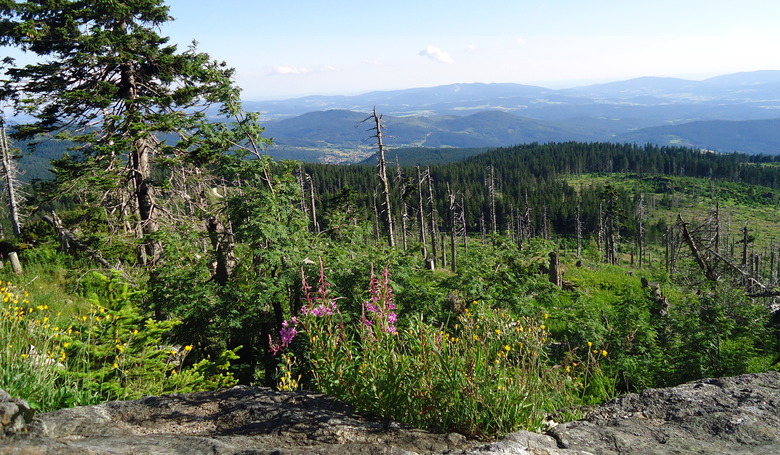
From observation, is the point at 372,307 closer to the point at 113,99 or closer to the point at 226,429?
the point at 226,429

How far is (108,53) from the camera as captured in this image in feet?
39.1

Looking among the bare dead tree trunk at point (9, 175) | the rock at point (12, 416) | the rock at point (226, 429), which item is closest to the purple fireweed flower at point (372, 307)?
Answer: the rock at point (226, 429)

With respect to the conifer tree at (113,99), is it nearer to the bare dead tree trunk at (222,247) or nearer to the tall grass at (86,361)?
the bare dead tree trunk at (222,247)

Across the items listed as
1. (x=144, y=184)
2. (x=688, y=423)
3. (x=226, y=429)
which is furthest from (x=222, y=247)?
(x=688, y=423)

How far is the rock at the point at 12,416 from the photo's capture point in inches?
74.0

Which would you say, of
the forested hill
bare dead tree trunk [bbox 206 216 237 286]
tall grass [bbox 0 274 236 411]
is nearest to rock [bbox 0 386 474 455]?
tall grass [bbox 0 274 236 411]

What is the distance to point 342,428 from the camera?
2.64 metres

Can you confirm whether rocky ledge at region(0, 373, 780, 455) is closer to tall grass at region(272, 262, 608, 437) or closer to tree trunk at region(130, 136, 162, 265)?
tall grass at region(272, 262, 608, 437)

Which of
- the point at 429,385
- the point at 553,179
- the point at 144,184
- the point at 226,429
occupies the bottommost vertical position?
the point at 553,179

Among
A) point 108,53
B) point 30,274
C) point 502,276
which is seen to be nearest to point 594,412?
point 502,276

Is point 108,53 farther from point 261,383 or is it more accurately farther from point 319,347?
point 319,347

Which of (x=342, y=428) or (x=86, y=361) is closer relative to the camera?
(x=342, y=428)

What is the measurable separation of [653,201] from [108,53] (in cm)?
15629

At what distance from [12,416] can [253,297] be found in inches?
242
